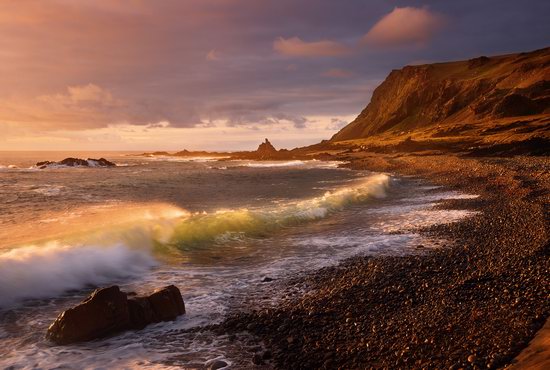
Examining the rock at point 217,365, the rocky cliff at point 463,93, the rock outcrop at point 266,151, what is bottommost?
the rock at point 217,365

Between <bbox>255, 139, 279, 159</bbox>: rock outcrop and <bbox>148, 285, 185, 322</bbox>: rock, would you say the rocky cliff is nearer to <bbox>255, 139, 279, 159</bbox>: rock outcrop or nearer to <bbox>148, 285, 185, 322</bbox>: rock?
<bbox>255, 139, 279, 159</bbox>: rock outcrop

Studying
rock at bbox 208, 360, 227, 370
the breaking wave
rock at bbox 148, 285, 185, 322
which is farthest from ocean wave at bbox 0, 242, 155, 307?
rock at bbox 208, 360, 227, 370

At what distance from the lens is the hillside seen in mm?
92713

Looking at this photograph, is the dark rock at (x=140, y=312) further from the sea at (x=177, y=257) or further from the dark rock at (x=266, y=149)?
the dark rock at (x=266, y=149)

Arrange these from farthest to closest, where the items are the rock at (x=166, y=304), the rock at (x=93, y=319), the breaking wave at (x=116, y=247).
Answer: the breaking wave at (x=116, y=247), the rock at (x=166, y=304), the rock at (x=93, y=319)

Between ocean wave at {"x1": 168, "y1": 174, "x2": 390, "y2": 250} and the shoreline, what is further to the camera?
ocean wave at {"x1": 168, "y1": 174, "x2": 390, "y2": 250}

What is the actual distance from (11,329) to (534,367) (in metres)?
12.8

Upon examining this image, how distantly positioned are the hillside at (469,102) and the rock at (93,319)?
233 feet

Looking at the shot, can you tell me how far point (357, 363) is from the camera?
8.50 meters

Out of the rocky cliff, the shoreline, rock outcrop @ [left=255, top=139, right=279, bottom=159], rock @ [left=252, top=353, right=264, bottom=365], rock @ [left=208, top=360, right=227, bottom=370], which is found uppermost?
the rocky cliff

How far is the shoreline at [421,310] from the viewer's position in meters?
8.48

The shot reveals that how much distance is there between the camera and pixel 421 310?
1062 centimetres

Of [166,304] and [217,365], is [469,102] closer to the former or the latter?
[166,304]

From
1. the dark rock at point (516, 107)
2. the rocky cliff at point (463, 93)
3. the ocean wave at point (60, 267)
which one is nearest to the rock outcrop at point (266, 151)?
the rocky cliff at point (463, 93)
